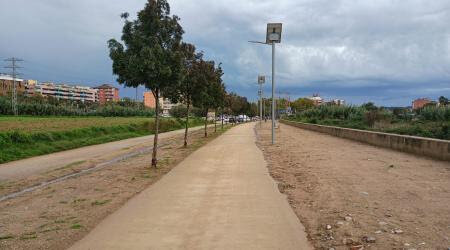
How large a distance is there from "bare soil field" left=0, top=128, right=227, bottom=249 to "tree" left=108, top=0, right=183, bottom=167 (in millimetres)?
2953

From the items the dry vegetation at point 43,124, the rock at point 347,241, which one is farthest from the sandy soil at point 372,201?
the dry vegetation at point 43,124

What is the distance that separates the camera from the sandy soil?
661 centimetres

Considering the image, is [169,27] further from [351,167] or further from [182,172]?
[351,167]

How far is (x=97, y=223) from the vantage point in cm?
788

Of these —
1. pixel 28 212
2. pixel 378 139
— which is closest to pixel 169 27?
pixel 28 212

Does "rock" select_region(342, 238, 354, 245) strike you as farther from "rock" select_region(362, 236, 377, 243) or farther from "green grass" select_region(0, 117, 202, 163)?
"green grass" select_region(0, 117, 202, 163)

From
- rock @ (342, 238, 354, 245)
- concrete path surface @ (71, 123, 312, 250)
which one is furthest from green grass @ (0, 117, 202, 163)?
rock @ (342, 238, 354, 245)

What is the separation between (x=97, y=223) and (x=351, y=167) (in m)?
9.21

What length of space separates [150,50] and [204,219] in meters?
8.02

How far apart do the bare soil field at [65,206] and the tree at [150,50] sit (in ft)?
9.69

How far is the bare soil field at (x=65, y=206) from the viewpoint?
7086 millimetres

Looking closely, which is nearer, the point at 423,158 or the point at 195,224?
the point at 195,224

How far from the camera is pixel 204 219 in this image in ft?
25.9

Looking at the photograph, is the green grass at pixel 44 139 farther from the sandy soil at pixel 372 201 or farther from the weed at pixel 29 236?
the weed at pixel 29 236
